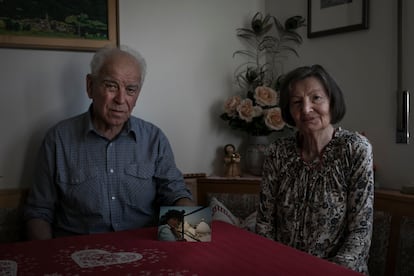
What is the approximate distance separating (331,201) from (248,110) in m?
1.01

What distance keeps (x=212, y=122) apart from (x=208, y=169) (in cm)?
29

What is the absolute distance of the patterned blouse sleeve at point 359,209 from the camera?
1676mm

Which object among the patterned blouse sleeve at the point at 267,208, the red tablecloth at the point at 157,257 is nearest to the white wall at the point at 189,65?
the patterned blouse sleeve at the point at 267,208

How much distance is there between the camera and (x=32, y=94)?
2369 millimetres

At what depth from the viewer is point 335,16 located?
2.45m

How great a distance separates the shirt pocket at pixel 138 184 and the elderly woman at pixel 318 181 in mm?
577

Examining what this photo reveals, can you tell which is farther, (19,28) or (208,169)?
(208,169)

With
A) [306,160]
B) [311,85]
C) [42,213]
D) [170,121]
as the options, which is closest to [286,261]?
[306,160]

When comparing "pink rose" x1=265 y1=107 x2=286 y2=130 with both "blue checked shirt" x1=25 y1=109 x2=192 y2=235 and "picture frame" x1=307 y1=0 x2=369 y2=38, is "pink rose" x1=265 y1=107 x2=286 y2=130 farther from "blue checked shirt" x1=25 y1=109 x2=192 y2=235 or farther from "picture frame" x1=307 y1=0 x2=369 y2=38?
"blue checked shirt" x1=25 y1=109 x2=192 y2=235

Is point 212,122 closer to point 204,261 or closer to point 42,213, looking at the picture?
point 42,213

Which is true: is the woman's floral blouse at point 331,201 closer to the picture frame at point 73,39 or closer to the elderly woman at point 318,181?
the elderly woman at point 318,181

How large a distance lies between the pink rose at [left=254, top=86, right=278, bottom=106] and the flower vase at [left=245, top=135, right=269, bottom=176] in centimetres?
23

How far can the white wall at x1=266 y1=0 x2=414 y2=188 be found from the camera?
7.13 ft

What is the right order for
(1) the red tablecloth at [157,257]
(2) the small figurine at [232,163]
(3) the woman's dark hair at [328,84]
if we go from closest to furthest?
(1) the red tablecloth at [157,257], (3) the woman's dark hair at [328,84], (2) the small figurine at [232,163]
